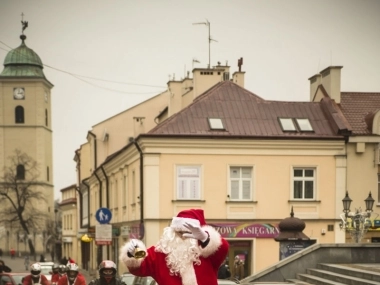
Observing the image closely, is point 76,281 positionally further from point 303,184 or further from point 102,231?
point 303,184

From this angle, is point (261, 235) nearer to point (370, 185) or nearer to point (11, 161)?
point (370, 185)

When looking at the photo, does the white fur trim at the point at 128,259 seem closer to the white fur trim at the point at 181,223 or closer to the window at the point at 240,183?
the white fur trim at the point at 181,223

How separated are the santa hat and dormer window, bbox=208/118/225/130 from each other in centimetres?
2553

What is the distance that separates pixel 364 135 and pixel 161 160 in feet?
25.7

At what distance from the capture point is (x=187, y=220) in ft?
22.4

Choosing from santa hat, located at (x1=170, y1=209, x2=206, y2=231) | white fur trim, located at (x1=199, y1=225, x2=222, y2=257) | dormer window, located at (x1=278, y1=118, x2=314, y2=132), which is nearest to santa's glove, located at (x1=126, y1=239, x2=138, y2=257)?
santa hat, located at (x1=170, y1=209, x2=206, y2=231)

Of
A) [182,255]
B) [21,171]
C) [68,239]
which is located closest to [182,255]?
[182,255]

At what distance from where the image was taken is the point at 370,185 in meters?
32.6

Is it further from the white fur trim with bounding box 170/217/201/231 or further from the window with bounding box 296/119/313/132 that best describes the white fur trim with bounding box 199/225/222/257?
the window with bounding box 296/119/313/132

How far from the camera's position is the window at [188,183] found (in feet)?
105

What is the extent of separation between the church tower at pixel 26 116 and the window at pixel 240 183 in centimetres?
7807

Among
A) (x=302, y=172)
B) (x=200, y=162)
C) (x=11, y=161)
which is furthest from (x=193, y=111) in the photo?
(x=11, y=161)

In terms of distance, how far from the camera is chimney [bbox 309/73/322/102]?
3731 centimetres

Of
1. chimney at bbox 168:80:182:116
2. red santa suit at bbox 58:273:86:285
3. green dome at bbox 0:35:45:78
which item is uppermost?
green dome at bbox 0:35:45:78
